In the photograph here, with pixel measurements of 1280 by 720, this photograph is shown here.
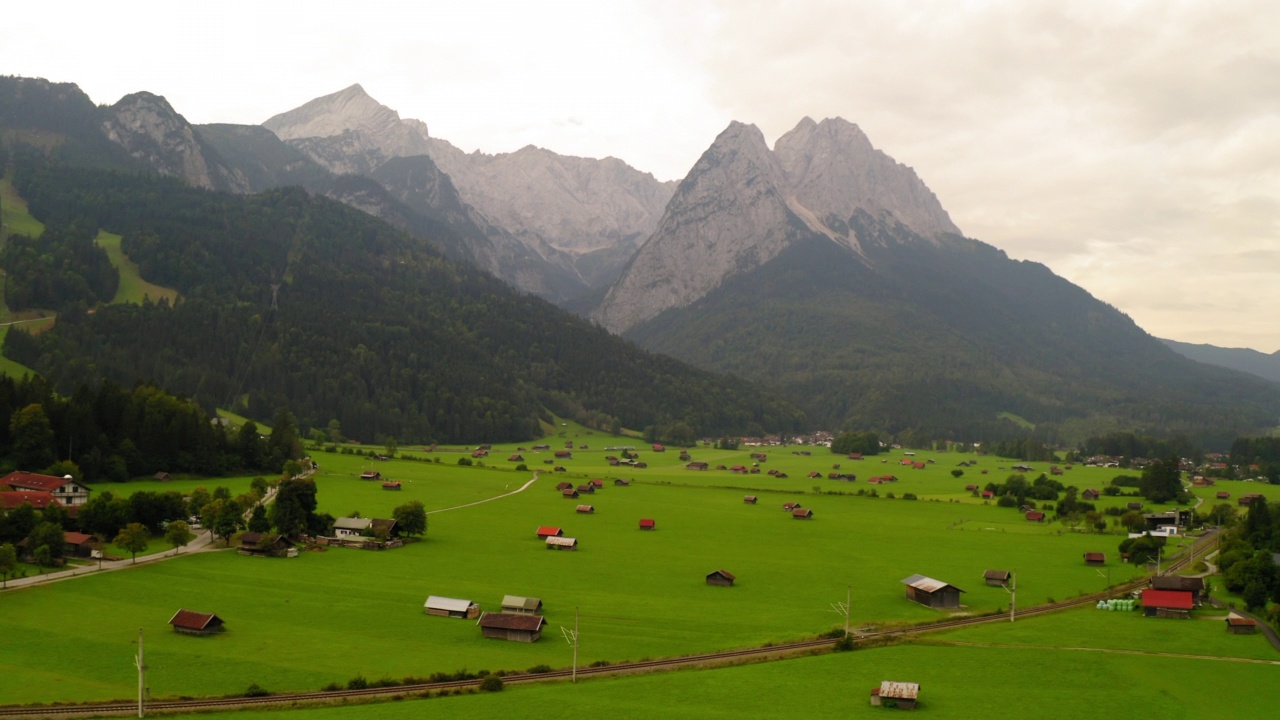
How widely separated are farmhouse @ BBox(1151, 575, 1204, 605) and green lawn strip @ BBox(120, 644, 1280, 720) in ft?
54.6

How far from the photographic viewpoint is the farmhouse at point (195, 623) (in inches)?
2223

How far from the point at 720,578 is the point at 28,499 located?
55731mm

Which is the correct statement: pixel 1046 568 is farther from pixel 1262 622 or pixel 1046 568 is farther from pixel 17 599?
pixel 17 599

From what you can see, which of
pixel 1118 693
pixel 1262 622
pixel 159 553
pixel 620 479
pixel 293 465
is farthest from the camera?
pixel 620 479

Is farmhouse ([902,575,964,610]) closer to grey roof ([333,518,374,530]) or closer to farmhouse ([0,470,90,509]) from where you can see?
grey roof ([333,518,374,530])

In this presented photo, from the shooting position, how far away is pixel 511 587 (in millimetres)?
71250

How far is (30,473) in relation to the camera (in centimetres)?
9106

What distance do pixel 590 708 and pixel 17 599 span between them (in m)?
38.4

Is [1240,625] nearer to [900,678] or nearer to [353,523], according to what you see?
[900,678]

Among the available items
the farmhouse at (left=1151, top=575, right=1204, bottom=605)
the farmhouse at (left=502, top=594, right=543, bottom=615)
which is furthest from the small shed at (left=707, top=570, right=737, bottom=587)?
the farmhouse at (left=1151, top=575, right=1204, bottom=605)

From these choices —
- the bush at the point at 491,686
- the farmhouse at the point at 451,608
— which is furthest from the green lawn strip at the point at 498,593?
the bush at the point at 491,686

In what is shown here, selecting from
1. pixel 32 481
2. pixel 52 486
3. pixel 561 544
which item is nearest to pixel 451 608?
pixel 561 544

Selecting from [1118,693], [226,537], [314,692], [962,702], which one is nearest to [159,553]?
[226,537]

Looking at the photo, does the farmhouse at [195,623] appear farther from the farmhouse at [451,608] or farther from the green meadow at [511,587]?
the farmhouse at [451,608]
